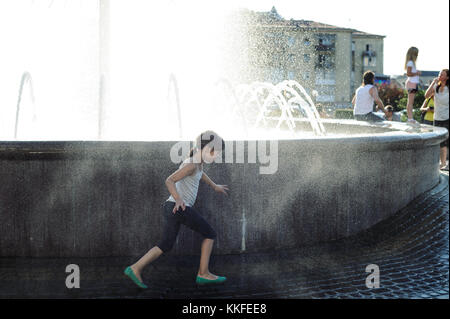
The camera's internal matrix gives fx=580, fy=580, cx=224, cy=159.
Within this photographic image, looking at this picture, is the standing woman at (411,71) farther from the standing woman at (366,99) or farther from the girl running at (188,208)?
the girl running at (188,208)

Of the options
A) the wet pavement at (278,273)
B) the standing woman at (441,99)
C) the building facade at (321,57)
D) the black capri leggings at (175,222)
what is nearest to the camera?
the wet pavement at (278,273)

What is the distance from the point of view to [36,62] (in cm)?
1559

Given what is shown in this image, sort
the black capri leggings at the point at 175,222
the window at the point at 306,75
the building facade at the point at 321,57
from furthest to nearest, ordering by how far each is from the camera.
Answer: the window at the point at 306,75 < the building facade at the point at 321,57 < the black capri leggings at the point at 175,222

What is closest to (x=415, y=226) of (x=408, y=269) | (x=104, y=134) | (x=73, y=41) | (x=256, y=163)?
(x=408, y=269)

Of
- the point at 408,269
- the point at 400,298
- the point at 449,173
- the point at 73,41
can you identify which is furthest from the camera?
the point at 73,41

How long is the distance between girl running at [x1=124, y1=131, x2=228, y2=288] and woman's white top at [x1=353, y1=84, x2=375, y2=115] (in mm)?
6400

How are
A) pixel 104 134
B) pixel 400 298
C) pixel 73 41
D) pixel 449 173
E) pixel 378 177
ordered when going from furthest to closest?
pixel 73 41 < pixel 449 173 < pixel 104 134 < pixel 378 177 < pixel 400 298

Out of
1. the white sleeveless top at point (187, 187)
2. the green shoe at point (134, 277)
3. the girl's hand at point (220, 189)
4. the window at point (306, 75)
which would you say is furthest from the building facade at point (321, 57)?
the green shoe at point (134, 277)

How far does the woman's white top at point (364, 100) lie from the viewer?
392 inches

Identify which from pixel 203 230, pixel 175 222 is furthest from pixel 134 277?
pixel 203 230

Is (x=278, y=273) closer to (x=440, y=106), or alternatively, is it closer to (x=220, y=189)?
(x=220, y=189)

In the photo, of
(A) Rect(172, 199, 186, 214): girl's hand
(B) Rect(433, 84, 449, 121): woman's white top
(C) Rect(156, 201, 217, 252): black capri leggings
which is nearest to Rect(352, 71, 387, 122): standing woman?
(B) Rect(433, 84, 449, 121): woman's white top

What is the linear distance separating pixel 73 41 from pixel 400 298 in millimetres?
13379
